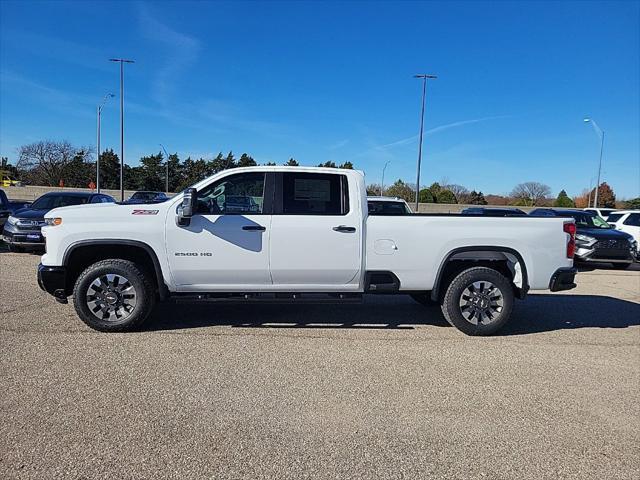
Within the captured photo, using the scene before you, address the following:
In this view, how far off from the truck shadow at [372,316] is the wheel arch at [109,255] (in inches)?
30.5

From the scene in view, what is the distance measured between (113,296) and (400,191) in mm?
66486

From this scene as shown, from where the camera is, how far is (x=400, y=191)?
229ft

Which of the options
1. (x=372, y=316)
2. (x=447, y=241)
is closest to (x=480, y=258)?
(x=447, y=241)

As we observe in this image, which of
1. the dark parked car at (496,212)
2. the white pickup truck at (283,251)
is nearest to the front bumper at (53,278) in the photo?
the white pickup truck at (283,251)

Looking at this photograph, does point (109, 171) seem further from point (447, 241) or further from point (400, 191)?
point (447, 241)

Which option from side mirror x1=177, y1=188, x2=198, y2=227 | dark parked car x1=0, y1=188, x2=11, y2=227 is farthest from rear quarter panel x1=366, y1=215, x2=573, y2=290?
dark parked car x1=0, y1=188, x2=11, y2=227

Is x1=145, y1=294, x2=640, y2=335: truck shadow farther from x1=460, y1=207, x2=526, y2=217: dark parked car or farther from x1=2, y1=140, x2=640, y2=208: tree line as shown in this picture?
x1=2, y1=140, x2=640, y2=208: tree line

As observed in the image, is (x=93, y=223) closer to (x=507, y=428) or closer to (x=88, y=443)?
(x=88, y=443)

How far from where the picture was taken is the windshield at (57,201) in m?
13.0

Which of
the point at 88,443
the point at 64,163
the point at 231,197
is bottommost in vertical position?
the point at 88,443

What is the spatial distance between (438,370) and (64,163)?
79807mm

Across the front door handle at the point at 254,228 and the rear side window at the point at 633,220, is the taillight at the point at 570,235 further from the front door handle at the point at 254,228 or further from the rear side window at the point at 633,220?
the rear side window at the point at 633,220

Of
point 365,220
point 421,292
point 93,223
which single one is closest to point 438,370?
point 421,292

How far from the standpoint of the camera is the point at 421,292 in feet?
20.0
